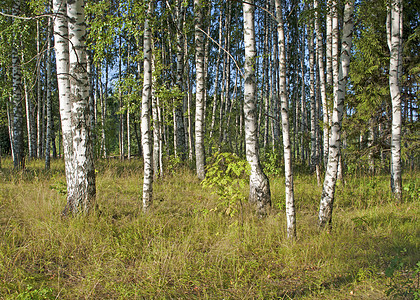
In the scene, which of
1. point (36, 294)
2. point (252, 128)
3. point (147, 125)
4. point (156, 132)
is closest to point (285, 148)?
point (252, 128)

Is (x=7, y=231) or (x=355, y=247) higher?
(x=7, y=231)

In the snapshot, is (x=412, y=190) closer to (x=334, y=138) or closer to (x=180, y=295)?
(x=334, y=138)

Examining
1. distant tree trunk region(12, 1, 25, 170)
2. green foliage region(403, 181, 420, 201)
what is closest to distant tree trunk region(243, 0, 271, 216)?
green foliage region(403, 181, 420, 201)

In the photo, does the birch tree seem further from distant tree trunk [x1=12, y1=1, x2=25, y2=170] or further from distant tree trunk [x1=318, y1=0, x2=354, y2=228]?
distant tree trunk [x1=12, y1=1, x2=25, y2=170]

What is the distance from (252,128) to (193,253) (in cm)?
290

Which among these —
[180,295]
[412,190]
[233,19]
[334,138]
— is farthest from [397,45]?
[233,19]

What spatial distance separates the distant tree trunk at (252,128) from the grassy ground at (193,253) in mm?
412

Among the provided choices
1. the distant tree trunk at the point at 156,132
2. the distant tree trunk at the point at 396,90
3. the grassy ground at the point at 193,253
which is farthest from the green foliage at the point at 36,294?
the distant tree trunk at the point at 396,90

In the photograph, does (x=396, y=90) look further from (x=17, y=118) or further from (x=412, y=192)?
(x=17, y=118)

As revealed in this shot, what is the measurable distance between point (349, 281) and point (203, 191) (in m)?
4.15

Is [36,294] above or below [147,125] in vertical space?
below

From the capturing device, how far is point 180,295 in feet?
9.81

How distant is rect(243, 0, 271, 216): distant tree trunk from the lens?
18.1 ft

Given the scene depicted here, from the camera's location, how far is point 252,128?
18.5ft
